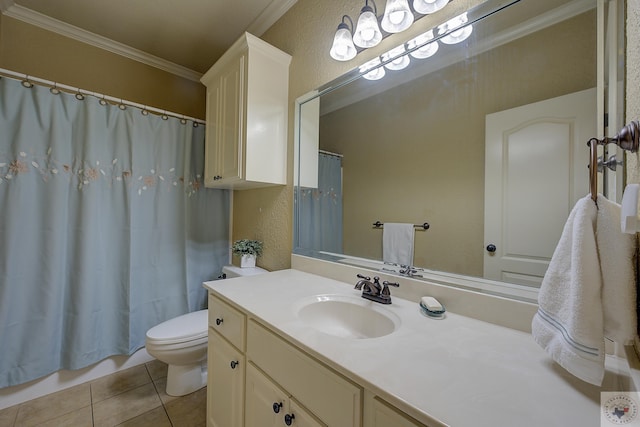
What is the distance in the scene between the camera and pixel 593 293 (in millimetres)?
497

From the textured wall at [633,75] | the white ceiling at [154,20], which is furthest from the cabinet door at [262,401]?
the white ceiling at [154,20]

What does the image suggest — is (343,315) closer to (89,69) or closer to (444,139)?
(444,139)

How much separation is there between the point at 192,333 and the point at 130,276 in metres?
0.72

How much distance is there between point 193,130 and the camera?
7.09ft

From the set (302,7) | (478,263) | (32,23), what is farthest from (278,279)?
(32,23)

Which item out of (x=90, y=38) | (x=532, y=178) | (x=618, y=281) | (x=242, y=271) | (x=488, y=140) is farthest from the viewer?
(x=90, y=38)

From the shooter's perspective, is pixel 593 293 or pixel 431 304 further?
pixel 431 304

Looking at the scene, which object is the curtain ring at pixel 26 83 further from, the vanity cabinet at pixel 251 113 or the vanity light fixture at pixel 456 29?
the vanity light fixture at pixel 456 29

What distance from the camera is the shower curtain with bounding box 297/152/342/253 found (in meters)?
1.50

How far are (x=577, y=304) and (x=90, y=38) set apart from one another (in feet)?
10.5

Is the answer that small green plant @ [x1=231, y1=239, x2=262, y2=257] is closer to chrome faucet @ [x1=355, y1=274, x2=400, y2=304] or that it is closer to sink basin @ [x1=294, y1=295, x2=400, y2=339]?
sink basin @ [x1=294, y1=295, x2=400, y2=339]

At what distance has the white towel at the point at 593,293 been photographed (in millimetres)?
481

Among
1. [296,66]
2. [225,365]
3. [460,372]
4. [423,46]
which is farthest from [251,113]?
[460,372]

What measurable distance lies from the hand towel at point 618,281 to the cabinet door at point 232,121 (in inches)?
60.8
